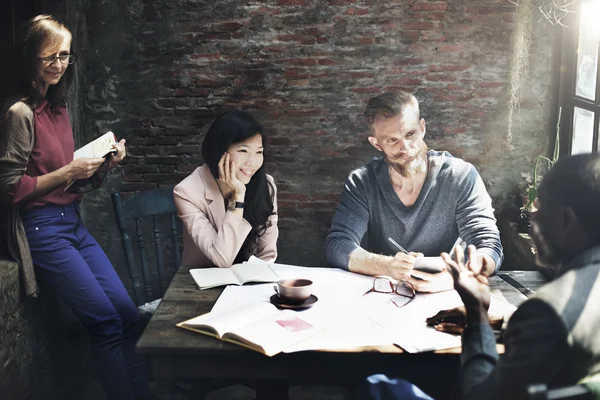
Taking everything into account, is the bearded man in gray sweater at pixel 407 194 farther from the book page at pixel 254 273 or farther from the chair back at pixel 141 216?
the chair back at pixel 141 216

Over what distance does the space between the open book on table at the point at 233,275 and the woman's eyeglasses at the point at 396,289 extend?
0.39 metres

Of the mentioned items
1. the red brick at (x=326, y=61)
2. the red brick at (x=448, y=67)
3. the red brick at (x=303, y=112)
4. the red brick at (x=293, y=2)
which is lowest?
the red brick at (x=303, y=112)

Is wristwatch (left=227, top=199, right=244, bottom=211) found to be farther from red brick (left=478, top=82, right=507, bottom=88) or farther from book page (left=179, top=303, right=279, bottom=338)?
red brick (left=478, top=82, right=507, bottom=88)

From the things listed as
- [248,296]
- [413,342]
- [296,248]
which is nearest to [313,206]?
[296,248]

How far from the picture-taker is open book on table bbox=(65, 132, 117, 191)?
3.14m

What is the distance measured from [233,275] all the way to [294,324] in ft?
1.95

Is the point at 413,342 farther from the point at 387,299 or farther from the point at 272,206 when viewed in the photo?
the point at 272,206

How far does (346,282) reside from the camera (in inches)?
102

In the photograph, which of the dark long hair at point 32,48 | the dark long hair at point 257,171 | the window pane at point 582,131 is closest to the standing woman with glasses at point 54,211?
the dark long hair at point 32,48

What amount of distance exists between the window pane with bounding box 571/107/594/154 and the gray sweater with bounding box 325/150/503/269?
0.97 m

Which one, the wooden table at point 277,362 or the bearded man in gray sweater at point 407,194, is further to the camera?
the bearded man in gray sweater at point 407,194

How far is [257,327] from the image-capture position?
2055 mm

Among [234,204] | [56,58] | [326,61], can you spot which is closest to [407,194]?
[234,204]

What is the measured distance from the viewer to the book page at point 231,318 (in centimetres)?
205
